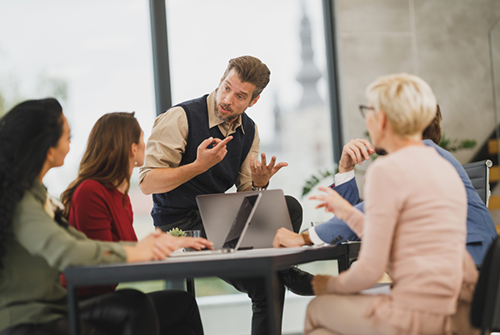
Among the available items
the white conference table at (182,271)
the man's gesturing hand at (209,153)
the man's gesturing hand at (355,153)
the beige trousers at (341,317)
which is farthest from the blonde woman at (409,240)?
the man's gesturing hand at (209,153)

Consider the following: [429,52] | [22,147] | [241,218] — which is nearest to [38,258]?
[22,147]

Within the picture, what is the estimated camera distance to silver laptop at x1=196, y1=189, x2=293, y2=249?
1.74 m

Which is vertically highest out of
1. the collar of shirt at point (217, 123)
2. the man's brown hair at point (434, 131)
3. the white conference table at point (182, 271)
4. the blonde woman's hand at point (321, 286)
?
the collar of shirt at point (217, 123)

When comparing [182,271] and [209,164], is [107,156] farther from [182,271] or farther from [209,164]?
[182,271]

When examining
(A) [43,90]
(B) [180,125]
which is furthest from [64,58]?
(B) [180,125]

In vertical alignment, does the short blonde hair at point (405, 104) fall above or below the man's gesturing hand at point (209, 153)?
above

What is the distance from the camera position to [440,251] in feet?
3.81

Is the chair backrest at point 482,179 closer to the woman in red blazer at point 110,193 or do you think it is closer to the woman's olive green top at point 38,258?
the woman in red blazer at point 110,193

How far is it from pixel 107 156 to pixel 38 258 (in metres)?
0.48

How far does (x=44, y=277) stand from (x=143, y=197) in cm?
242

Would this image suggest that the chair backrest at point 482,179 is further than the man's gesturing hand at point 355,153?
Yes

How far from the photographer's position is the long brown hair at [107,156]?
169 centimetres

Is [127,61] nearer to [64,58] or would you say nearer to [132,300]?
[64,58]

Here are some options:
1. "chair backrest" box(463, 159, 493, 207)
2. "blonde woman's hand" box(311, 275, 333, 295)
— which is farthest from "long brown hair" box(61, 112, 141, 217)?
"chair backrest" box(463, 159, 493, 207)
